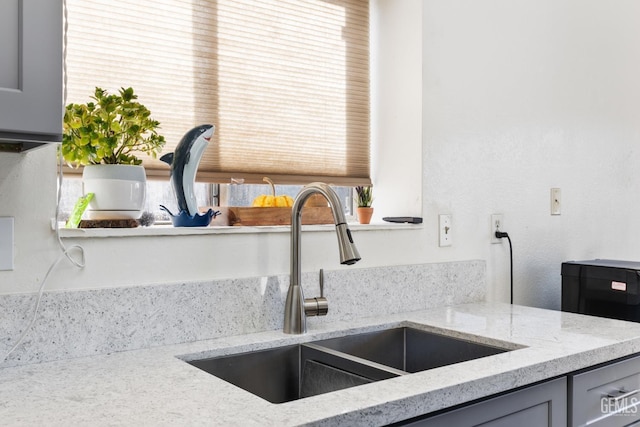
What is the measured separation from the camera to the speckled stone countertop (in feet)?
2.90

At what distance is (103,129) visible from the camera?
1.27 metres

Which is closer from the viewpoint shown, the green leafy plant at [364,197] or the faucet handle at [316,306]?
the faucet handle at [316,306]

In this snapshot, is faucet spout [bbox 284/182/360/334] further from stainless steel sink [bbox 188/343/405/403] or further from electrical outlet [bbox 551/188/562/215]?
electrical outlet [bbox 551/188/562/215]

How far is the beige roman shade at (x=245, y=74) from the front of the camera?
4.88 ft

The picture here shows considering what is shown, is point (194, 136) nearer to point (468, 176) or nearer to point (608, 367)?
point (468, 176)

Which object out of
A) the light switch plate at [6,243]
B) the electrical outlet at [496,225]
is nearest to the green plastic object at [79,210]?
the light switch plate at [6,243]

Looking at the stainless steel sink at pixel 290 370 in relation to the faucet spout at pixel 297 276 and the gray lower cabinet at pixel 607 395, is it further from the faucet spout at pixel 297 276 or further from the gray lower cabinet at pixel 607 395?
the gray lower cabinet at pixel 607 395

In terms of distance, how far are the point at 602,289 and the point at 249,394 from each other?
4.61ft

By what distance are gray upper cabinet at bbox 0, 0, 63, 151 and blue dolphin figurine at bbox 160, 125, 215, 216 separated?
1.57 feet

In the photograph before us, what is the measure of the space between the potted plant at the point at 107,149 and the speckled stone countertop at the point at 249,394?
1.09ft

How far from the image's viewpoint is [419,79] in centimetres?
187

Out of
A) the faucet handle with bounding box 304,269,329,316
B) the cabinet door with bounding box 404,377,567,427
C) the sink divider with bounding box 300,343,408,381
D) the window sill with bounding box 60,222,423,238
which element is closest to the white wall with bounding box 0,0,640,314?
the window sill with bounding box 60,222,423,238

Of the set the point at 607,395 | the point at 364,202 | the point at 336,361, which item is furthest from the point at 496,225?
the point at 336,361

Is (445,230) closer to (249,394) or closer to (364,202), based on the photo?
Result: (364,202)
